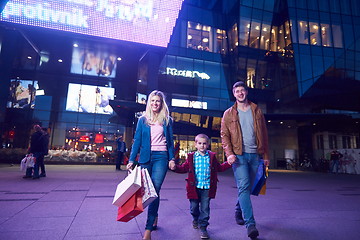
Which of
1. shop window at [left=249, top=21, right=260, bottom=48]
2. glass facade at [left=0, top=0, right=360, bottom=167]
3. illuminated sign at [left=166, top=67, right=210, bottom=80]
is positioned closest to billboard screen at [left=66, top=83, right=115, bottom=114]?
glass facade at [left=0, top=0, right=360, bottom=167]

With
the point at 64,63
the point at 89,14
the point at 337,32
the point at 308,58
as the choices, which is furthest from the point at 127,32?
the point at 337,32

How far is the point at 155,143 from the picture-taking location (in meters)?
2.93

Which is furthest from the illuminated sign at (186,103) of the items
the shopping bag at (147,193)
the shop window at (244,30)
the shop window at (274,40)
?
the shopping bag at (147,193)

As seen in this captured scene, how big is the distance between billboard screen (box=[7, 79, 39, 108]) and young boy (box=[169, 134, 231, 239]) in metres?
24.2

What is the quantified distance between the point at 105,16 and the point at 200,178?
48.5 feet

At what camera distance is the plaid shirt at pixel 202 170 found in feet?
10.0

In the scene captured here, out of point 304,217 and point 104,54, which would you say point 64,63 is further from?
point 304,217

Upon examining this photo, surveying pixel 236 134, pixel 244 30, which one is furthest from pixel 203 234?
pixel 244 30

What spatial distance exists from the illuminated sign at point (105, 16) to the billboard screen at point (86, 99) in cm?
960

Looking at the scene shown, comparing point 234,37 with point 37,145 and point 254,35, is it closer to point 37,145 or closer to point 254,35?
point 254,35

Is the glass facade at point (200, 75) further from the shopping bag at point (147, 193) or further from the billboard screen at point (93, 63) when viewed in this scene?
the shopping bag at point (147, 193)

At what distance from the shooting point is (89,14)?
14812 mm

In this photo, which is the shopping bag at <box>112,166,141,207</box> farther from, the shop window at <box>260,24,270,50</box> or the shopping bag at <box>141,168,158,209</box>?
the shop window at <box>260,24,270,50</box>

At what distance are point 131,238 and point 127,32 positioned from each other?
50.2ft
